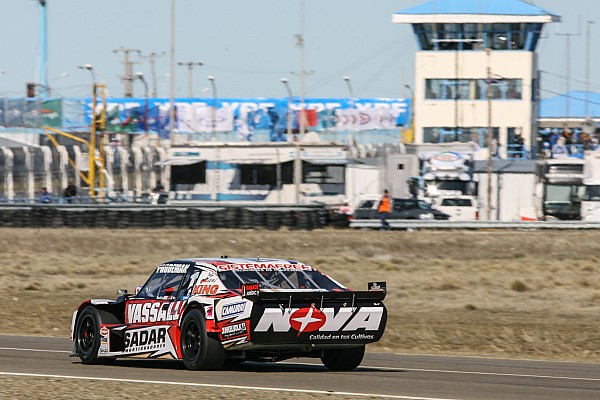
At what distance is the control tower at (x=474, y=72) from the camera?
71.9m

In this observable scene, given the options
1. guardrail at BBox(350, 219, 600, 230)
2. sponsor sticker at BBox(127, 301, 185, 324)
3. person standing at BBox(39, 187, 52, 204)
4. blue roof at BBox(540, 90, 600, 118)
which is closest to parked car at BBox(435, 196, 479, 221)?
guardrail at BBox(350, 219, 600, 230)

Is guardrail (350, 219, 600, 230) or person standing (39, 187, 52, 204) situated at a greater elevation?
person standing (39, 187, 52, 204)

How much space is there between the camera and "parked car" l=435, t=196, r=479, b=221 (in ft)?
160

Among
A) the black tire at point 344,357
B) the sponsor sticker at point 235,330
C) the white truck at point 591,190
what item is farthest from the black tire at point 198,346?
the white truck at point 591,190

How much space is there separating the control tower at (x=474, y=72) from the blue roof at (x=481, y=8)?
0.06 metres

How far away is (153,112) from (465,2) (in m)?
30.7

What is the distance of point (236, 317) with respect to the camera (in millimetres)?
11320

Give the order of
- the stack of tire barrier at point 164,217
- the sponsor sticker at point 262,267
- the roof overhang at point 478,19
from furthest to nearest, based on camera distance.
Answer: the roof overhang at point 478,19, the stack of tire barrier at point 164,217, the sponsor sticker at point 262,267

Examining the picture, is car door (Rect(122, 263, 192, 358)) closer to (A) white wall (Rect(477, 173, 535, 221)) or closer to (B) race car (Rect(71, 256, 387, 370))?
(B) race car (Rect(71, 256, 387, 370))

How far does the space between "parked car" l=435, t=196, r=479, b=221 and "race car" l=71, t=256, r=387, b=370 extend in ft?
120

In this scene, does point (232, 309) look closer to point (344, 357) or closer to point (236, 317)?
point (236, 317)

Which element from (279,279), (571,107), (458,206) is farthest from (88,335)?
(571,107)

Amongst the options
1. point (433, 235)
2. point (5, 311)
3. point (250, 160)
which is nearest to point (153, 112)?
point (250, 160)

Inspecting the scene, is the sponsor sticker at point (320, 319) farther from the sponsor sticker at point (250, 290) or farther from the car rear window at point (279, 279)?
the car rear window at point (279, 279)
